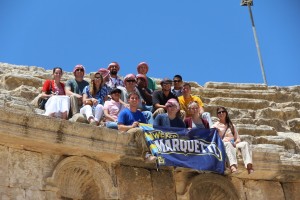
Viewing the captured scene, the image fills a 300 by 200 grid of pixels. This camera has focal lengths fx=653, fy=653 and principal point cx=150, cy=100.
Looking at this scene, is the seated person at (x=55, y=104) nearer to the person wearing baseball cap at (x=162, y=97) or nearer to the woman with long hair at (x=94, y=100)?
the woman with long hair at (x=94, y=100)

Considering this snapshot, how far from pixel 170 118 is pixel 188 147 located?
695 mm

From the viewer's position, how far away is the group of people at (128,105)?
39.3ft

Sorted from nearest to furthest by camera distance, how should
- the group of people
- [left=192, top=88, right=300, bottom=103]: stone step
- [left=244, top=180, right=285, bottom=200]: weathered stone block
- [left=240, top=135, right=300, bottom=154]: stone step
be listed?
the group of people → [left=244, top=180, right=285, bottom=200]: weathered stone block → [left=240, top=135, right=300, bottom=154]: stone step → [left=192, top=88, right=300, bottom=103]: stone step

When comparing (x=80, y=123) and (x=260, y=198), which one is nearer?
(x=80, y=123)

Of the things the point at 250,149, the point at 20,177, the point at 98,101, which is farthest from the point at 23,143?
the point at 250,149

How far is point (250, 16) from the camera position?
27.8m

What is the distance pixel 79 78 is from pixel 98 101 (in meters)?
0.88

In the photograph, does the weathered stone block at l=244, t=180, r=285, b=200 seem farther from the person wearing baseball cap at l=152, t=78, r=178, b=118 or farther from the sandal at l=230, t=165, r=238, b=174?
the person wearing baseball cap at l=152, t=78, r=178, b=118

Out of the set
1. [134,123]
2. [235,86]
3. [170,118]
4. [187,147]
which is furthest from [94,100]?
[235,86]

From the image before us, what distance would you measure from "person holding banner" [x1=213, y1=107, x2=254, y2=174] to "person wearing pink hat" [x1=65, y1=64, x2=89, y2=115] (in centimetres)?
276

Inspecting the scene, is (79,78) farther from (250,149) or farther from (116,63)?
(250,149)

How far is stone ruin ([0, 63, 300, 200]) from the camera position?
35.7ft

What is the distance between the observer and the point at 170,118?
41.0ft

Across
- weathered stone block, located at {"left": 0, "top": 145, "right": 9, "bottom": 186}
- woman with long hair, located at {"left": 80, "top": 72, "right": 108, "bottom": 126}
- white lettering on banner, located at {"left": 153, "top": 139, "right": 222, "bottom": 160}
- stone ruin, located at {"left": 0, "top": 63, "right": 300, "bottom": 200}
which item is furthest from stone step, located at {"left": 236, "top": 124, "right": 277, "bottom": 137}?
weathered stone block, located at {"left": 0, "top": 145, "right": 9, "bottom": 186}
